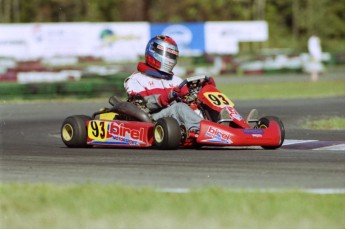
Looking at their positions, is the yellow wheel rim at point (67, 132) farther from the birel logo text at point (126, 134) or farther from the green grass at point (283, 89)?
the green grass at point (283, 89)

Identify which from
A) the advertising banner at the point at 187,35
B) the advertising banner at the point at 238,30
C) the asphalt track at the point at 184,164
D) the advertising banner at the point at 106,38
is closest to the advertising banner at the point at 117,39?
the advertising banner at the point at 106,38

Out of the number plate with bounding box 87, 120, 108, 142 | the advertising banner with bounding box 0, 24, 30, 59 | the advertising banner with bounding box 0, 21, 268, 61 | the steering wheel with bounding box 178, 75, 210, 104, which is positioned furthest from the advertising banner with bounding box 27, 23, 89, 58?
the steering wheel with bounding box 178, 75, 210, 104

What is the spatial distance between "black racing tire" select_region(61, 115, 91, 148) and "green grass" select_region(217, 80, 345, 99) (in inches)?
432

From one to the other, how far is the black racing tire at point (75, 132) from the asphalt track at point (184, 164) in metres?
0.13

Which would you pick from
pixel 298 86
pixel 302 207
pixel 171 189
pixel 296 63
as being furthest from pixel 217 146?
pixel 296 63

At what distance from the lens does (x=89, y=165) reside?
8578 millimetres

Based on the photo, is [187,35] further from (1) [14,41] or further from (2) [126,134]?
(2) [126,134]

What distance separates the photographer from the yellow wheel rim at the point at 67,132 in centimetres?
1080

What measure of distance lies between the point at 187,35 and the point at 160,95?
28882 mm

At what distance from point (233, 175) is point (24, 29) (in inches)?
1208

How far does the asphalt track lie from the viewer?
7.31 metres

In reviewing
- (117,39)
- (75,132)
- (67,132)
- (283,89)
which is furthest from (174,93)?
(117,39)

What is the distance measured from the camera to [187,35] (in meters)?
39.0

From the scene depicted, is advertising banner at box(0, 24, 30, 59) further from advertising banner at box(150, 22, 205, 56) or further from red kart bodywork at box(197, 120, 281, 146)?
red kart bodywork at box(197, 120, 281, 146)
